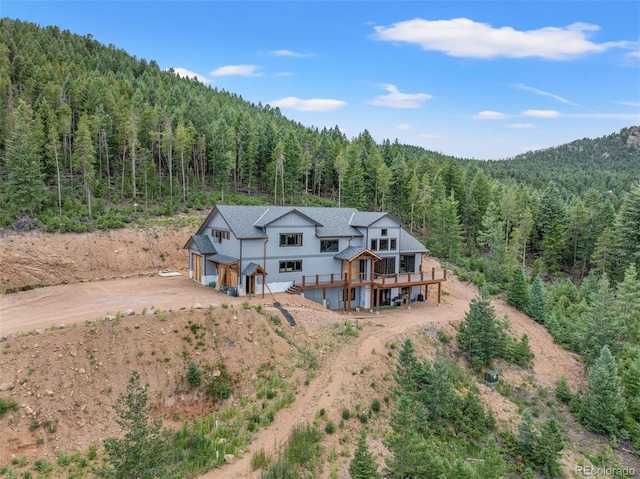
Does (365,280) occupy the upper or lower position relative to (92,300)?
upper

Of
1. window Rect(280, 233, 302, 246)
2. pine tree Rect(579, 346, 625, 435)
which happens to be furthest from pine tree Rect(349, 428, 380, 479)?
window Rect(280, 233, 302, 246)

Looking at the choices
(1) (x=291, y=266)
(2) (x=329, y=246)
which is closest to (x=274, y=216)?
(1) (x=291, y=266)

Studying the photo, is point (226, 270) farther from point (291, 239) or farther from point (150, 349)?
point (150, 349)

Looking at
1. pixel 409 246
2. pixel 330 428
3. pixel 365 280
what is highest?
pixel 409 246

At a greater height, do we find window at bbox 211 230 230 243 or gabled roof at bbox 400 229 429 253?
window at bbox 211 230 230 243

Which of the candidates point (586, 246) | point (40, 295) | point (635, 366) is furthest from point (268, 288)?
point (586, 246)

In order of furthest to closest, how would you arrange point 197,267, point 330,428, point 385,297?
point 385,297, point 197,267, point 330,428

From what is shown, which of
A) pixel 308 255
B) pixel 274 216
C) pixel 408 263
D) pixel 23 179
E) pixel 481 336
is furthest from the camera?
pixel 23 179

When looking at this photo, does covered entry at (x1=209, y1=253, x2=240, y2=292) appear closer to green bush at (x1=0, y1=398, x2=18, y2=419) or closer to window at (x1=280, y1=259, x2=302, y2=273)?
window at (x1=280, y1=259, x2=302, y2=273)
